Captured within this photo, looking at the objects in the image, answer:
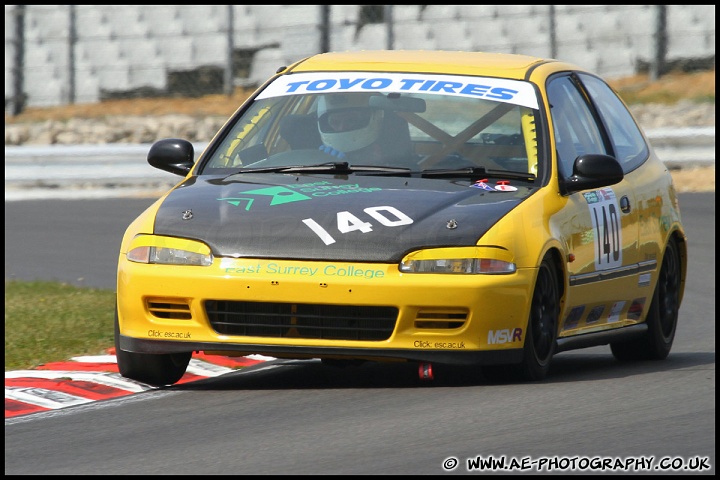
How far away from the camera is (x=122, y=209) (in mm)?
17594

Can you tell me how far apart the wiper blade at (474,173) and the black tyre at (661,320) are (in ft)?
4.57

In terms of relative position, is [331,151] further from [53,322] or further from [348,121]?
[53,322]

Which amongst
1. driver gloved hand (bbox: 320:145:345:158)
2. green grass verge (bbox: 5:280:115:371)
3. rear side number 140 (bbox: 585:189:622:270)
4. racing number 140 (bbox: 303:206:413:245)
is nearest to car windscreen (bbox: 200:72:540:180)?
driver gloved hand (bbox: 320:145:345:158)

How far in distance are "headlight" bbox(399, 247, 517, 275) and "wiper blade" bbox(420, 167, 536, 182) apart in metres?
0.79

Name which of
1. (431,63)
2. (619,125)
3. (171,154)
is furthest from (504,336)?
(619,125)

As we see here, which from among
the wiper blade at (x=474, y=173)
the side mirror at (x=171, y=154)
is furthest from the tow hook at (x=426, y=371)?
the side mirror at (x=171, y=154)

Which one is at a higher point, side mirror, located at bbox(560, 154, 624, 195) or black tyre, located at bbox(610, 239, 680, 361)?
side mirror, located at bbox(560, 154, 624, 195)

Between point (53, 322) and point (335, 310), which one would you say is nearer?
point (335, 310)

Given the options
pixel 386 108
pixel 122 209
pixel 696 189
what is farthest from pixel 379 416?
pixel 696 189

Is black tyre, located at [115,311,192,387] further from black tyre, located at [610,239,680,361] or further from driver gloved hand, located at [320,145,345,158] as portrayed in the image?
black tyre, located at [610,239,680,361]

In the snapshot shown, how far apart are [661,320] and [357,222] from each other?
8.43 ft

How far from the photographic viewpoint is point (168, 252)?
282 inches

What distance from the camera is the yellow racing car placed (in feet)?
22.9

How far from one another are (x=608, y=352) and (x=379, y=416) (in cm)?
344
